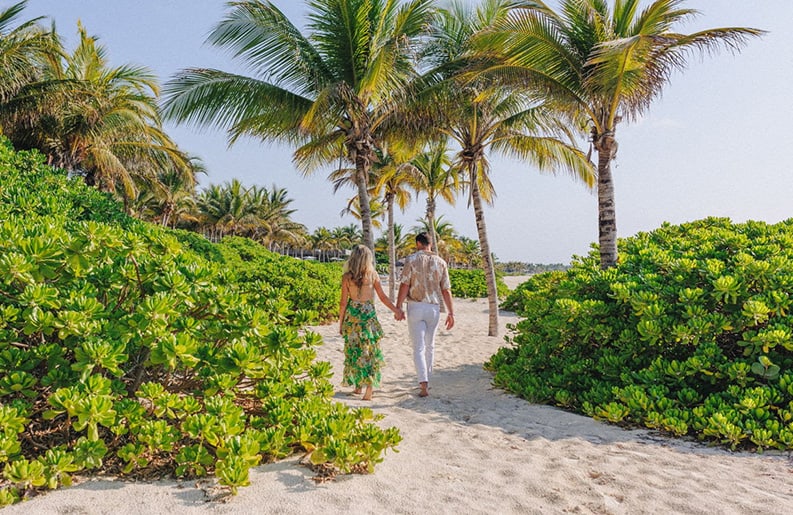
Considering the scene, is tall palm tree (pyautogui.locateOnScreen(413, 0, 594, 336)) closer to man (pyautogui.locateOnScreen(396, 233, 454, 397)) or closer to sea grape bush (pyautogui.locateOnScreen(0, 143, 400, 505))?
man (pyautogui.locateOnScreen(396, 233, 454, 397))

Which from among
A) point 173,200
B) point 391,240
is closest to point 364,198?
point 391,240

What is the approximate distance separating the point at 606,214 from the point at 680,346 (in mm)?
3342

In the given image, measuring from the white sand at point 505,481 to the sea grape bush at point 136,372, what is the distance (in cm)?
15

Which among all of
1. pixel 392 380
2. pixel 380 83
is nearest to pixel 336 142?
pixel 380 83

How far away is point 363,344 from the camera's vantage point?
5.06 metres

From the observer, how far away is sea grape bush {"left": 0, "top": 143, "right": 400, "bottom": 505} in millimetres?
2543

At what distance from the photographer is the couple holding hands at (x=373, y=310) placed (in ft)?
16.6

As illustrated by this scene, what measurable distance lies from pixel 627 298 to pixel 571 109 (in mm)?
4844

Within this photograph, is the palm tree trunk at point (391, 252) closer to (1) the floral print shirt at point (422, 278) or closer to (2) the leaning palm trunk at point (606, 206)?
(2) the leaning palm trunk at point (606, 206)

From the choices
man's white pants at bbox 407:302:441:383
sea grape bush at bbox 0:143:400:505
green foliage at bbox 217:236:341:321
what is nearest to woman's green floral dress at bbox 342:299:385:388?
man's white pants at bbox 407:302:441:383

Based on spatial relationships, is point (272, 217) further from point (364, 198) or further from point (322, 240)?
point (364, 198)

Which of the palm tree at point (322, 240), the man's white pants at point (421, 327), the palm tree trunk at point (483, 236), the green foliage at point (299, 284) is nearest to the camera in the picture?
the man's white pants at point (421, 327)

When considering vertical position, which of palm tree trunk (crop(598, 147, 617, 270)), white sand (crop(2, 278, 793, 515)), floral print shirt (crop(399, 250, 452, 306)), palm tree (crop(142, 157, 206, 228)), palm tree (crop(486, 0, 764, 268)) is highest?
palm tree (crop(142, 157, 206, 228))

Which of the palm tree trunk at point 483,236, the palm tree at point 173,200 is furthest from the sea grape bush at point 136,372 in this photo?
the palm tree at point 173,200
